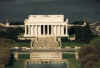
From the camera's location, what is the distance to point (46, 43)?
33219mm

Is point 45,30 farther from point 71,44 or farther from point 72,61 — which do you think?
point 72,61

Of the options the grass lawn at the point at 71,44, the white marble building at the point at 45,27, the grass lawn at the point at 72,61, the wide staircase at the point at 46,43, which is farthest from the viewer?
the white marble building at the point at 45,27

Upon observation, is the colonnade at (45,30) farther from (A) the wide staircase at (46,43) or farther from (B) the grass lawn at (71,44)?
(B) the grass lawn at (71,44)

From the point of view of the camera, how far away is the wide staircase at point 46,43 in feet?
107

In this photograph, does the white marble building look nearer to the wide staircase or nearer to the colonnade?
the colonnade

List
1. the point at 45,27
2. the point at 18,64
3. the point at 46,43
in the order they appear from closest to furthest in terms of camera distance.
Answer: the point at 18,64 < the point at 46,43 < the point at 45,27

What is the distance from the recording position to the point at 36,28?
3784 cm

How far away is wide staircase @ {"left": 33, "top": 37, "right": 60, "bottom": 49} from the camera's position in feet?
107

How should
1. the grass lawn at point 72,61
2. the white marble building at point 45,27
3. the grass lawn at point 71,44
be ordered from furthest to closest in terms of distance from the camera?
the white marble building at point 45,27
the grass lawn at point 71,44
the grass lawn at point 72,61

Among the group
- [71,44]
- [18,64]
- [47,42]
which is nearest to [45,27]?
[47,42]

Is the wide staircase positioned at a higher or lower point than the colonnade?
lower

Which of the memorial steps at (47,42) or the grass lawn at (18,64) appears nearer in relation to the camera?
the grass lawn at (18,64)

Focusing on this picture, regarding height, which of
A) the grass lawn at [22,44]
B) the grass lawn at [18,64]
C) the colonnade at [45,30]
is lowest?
the grass lawn at [18,64]

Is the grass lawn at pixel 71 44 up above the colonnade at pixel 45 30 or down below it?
below
